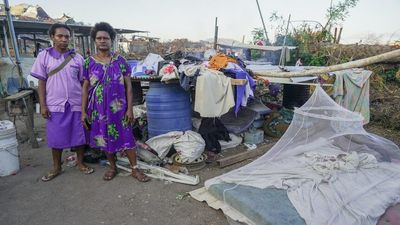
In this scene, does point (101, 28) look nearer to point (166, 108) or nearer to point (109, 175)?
point (166, 108)

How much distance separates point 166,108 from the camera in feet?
12.9

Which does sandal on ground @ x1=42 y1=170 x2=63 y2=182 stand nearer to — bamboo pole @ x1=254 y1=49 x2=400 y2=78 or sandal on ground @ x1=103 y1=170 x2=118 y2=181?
sandal on ground @ x1=103 y1=170 x2=118 y2=181

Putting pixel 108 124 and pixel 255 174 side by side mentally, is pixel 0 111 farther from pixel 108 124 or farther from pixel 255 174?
pixel 255 174

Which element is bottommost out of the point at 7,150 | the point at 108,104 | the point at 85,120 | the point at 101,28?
the point at 7,150

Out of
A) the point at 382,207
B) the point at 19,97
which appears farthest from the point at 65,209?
the point at 382,207

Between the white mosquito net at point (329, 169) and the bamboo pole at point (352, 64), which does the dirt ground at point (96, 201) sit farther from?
the bamboo pole at point (352, 64)

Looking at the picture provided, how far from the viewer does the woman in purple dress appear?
3.10 metres

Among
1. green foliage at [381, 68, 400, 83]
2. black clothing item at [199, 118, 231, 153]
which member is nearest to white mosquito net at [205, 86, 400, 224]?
black clothing item at [199, 118, 231, 153]

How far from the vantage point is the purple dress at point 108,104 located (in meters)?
3.10

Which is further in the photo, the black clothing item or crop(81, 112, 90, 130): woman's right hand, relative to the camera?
the black clothing item

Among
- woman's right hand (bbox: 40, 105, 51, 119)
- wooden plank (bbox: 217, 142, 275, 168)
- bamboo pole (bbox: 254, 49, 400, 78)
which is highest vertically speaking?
bamboo pole (bbox: 254, 49, 400, 78)

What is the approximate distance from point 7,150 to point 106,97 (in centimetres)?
154

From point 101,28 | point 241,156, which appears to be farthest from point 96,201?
point 241,156

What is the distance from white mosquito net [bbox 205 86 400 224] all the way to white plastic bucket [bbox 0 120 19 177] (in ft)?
8.27
